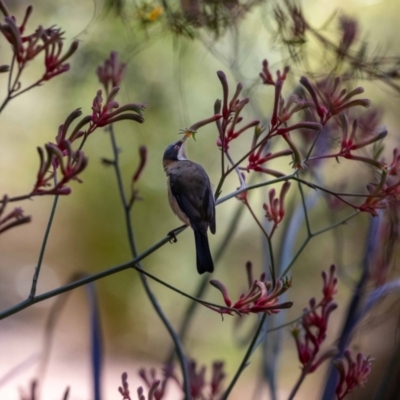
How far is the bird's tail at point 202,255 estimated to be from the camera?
1.33 meters

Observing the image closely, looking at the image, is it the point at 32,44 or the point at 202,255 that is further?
the point at 202,255

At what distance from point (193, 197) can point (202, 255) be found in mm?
195

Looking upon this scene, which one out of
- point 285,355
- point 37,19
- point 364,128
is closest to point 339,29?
point 364,128

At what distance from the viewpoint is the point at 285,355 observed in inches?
158

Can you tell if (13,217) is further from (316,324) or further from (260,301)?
(316,324)

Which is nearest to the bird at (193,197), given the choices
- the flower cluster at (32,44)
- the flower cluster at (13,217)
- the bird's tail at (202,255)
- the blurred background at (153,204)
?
the bird's tail at (202,255)

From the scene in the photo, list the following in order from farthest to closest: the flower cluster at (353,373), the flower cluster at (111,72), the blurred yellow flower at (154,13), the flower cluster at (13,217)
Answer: the blurred yellow flower at (154,13) → the flower cluster at (111,72) → the flower cluster at (353,373) → the flower cluster at (13,217)

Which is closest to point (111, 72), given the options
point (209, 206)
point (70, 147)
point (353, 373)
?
point (209, 206)

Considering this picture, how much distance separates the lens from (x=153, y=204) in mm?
3572

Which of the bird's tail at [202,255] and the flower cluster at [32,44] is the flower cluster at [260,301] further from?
the flower cluster at [32,44]

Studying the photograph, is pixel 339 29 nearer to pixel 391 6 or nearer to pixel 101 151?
pixel 391 6

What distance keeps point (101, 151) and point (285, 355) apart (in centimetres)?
168

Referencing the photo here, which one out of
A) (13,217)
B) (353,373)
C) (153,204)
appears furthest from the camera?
(153,204)

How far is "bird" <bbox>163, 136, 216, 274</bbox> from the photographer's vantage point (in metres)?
1.39
